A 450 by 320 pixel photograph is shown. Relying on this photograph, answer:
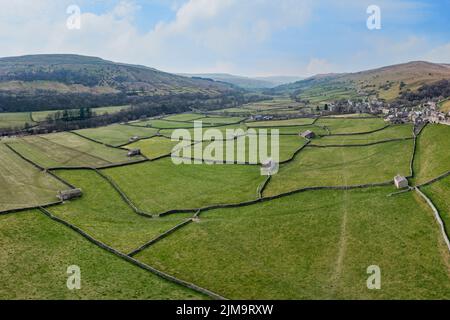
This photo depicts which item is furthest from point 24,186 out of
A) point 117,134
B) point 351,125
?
point 351,125

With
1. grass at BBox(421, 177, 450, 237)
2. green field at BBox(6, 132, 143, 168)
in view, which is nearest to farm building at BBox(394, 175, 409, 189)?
grass at BBox(421, 177, 450, 237)

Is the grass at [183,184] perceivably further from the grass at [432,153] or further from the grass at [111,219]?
the grass at [432,153]

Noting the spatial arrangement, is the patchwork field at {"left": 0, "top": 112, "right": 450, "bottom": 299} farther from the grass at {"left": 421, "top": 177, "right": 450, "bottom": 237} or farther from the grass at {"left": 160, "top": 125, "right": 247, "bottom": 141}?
the grass at {"left": 160, "top": 125, "right": 247, "bottom": 141}

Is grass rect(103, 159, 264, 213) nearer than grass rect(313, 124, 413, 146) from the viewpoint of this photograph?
Yes

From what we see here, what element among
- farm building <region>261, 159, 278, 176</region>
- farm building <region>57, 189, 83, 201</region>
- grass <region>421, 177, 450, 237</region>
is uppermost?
farm building <region>261, 159, 278, 176</region>
